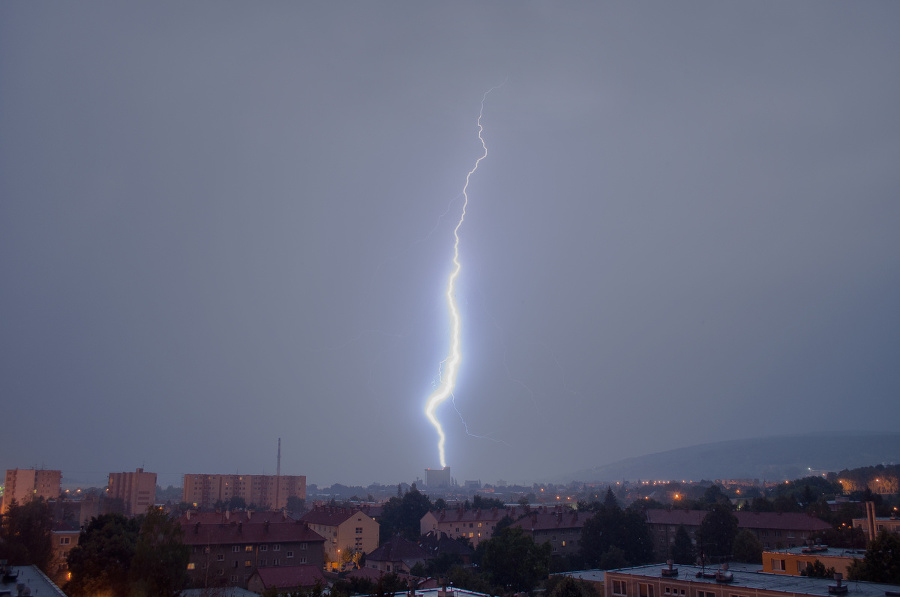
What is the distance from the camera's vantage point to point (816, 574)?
17891mm

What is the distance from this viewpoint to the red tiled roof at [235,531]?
96.6 feet

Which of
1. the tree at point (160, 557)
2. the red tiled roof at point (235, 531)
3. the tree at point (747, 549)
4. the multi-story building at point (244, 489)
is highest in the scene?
the tree at point (160, 557)

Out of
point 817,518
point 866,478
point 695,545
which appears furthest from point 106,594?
point 866,478

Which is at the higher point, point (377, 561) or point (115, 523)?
point (115, 523)

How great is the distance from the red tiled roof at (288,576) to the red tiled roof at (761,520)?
24717 millimetres

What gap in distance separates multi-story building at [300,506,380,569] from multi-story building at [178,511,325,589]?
4.58m

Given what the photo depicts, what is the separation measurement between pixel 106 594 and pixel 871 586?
2259 centimetres

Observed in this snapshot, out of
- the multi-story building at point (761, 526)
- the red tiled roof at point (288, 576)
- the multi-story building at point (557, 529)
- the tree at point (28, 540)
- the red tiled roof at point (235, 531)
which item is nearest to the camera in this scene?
the red tiled roof at point (288, 576)

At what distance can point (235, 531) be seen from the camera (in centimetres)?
3055

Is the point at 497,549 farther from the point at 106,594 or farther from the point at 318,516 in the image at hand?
the point at 318,516

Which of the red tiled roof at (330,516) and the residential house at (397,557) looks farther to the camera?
the red tiled roof at (330,516)

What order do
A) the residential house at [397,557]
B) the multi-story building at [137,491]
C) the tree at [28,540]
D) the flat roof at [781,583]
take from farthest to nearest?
the multi-story building at [137,491] < the residential house at [397,557] < the tree at [28,540] < the flat roof at [781,583]

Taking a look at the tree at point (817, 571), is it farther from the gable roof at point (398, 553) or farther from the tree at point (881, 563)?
the gable roof at point (398, 553)

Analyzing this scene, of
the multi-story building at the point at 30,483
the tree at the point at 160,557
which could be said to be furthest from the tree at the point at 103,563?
the multi-story building at the point at 30,483
